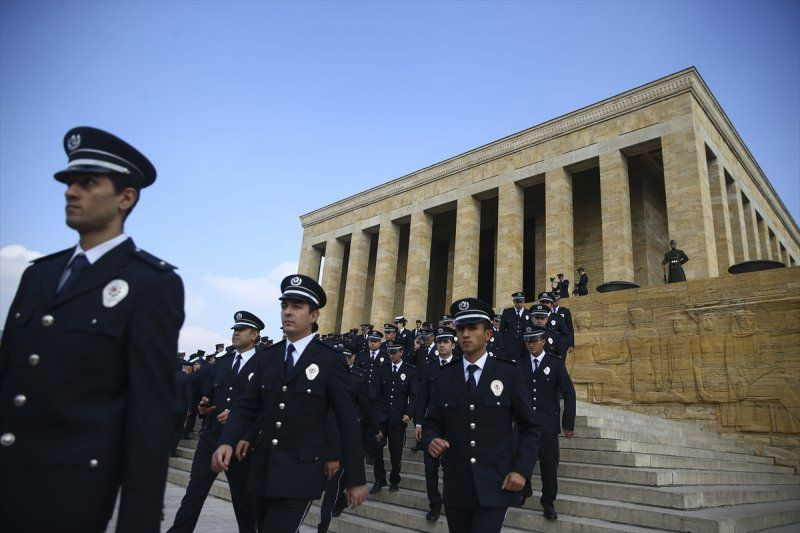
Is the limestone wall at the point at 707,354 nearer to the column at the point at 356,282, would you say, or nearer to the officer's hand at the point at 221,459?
the officer's hand at the point at 221,459

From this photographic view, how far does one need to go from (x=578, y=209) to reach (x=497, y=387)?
22427 mm

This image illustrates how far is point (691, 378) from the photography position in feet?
36.4

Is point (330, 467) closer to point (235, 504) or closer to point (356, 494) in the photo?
point (356, 494)

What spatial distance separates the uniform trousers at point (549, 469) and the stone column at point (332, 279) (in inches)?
963

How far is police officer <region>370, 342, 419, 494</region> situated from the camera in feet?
22.8

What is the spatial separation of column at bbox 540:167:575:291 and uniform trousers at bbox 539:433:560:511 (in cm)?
1423

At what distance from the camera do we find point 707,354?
11.1m

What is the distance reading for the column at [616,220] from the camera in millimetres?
17844

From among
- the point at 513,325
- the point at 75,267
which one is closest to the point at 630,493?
the point at 513,325

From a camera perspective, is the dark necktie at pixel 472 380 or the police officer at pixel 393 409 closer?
the dark necktie at pixel 472 380

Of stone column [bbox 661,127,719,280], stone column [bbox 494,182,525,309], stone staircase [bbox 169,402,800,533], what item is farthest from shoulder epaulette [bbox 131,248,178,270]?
stone column [bbox 494,182,525,309]

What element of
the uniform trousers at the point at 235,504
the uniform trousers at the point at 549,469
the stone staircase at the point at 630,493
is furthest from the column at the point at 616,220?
the uniform trousers at the point at 235,504

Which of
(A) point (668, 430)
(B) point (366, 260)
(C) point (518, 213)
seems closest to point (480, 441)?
(A) point (668, 430)

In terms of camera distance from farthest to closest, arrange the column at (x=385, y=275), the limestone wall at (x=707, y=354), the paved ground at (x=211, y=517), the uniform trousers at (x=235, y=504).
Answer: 1. the column at (x=385, y=275)
2. the limestone wall at (x=707, y=354)
3. the paved ground at (x=211, y=517)
4. the uniform trousers at (x=235, y=504)
